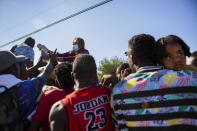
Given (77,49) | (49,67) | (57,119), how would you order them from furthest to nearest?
(77,49), (49,67), (57,119)

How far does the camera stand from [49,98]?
2209 mm

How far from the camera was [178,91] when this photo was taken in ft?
5.18

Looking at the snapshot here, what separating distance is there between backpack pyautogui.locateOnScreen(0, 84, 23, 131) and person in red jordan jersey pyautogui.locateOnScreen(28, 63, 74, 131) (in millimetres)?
177

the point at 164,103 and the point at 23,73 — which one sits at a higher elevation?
the point at 23,73

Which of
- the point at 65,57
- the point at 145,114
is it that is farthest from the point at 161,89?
the point at 65,57

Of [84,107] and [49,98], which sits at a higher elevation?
[49,98]

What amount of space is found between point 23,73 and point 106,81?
181 cm

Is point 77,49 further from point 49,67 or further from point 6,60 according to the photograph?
point 6,60

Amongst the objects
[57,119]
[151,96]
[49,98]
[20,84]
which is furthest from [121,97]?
[20,84]

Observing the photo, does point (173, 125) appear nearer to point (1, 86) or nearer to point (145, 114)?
point (145, 114)

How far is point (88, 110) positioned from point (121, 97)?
1.19 feet

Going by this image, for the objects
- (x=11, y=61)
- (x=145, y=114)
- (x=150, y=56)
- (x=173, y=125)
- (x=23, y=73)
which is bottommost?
(x=173, y=125)

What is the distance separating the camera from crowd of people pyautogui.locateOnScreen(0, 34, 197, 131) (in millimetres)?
1594

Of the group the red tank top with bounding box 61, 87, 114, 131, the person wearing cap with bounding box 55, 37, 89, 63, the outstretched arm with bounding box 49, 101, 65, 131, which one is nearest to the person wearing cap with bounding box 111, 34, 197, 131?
the red tank top with bounding box 61, 87, 114, 131
